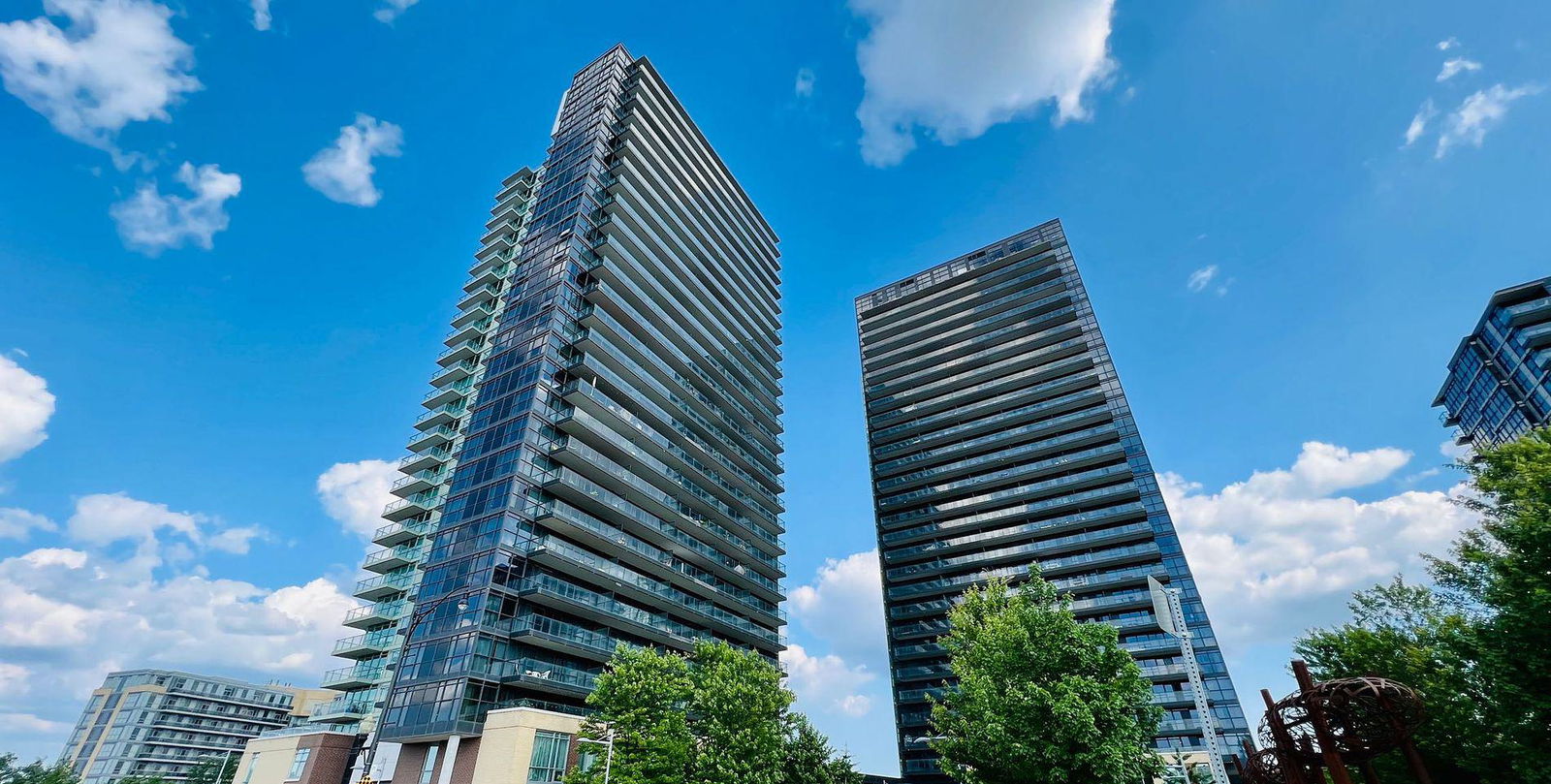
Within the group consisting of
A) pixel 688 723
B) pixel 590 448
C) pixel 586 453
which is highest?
pixel 590 448

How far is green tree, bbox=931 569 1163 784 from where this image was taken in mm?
27172

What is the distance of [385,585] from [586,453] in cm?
2314

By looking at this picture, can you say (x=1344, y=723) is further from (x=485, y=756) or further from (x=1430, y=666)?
(x=485, y=756)

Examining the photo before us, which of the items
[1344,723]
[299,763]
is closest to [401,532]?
[299,763]

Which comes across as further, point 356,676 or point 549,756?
point 356,676

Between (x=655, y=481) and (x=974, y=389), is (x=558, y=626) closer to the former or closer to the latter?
(x=655, y=481)

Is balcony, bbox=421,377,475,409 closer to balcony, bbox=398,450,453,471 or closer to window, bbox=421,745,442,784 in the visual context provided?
balcony, bbox=398,450,453,471

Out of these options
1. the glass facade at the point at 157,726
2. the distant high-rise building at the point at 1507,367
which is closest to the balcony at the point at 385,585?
the glass facade at the point at 157,726

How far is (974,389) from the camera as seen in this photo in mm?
98625

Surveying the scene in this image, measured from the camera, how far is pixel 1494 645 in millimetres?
23625

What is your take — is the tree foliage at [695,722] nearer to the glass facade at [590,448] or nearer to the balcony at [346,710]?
the glass facade at [590,448]

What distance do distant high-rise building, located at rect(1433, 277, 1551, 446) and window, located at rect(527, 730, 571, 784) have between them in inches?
3190

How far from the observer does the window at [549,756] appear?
37.0 meters

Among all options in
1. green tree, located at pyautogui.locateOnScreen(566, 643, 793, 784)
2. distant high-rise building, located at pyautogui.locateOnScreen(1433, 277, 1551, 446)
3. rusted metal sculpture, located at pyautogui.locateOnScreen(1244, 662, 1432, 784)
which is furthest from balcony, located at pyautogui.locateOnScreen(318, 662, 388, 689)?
distant high-rise building, located at pyautogui.locateOnScreen(1433, 277, 1551, 446)
